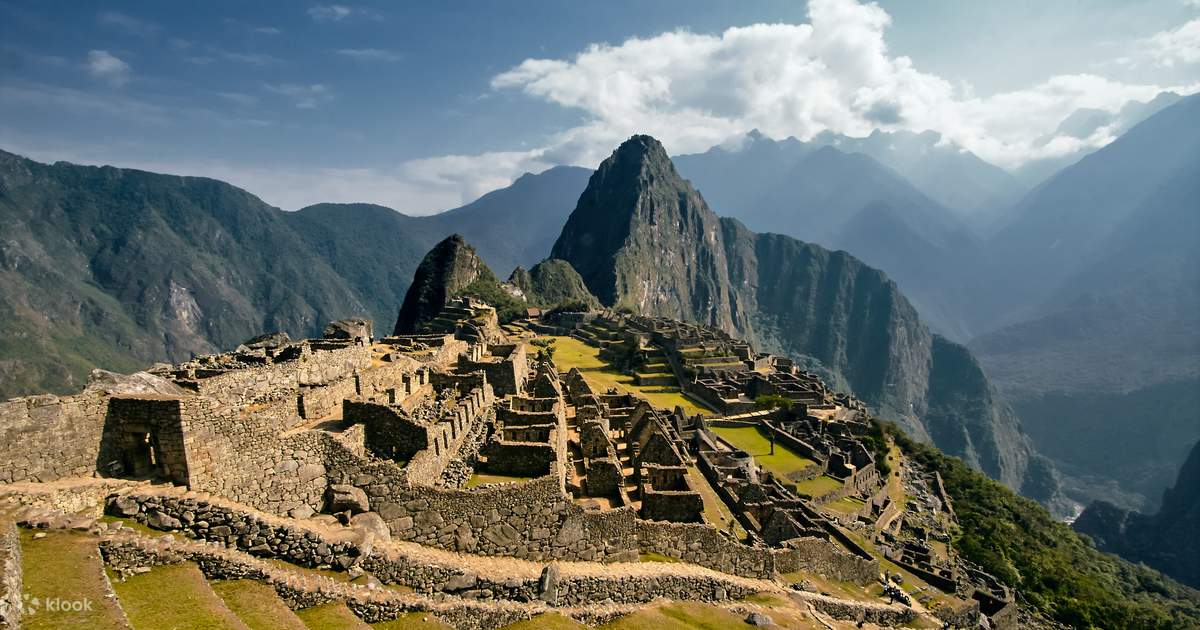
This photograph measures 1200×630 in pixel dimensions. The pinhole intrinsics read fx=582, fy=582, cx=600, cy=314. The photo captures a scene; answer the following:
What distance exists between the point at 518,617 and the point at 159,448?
25.9 feet

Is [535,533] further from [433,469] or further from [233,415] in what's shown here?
[233,415]

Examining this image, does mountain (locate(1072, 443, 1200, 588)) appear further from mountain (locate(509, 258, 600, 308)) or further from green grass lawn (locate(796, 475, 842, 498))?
mountain (locate(509, 258, 600, 308))

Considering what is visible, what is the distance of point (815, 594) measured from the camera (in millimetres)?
19938

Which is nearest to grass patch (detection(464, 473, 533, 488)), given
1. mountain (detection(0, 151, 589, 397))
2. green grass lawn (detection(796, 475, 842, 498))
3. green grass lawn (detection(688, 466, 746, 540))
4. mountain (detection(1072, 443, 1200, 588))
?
green grass lawn (detection(688, 466, 746, 540))

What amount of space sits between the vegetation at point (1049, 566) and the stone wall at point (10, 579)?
4966 cm

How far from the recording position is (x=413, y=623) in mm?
11195

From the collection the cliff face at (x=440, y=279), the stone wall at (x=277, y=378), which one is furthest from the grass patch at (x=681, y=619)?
the cliff face at (x=440, y=279)

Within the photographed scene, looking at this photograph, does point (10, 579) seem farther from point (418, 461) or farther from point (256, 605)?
point (418, 461)

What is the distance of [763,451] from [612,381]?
19264 millimetres

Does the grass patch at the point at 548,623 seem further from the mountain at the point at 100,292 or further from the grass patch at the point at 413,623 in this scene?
the mountain at the point at 100,292

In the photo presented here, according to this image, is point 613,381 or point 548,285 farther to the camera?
point 548,285

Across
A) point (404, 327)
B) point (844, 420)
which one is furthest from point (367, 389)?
point (404, 327)

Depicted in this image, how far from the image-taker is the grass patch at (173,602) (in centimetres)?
835

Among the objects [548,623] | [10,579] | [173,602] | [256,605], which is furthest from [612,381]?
[10,579]
